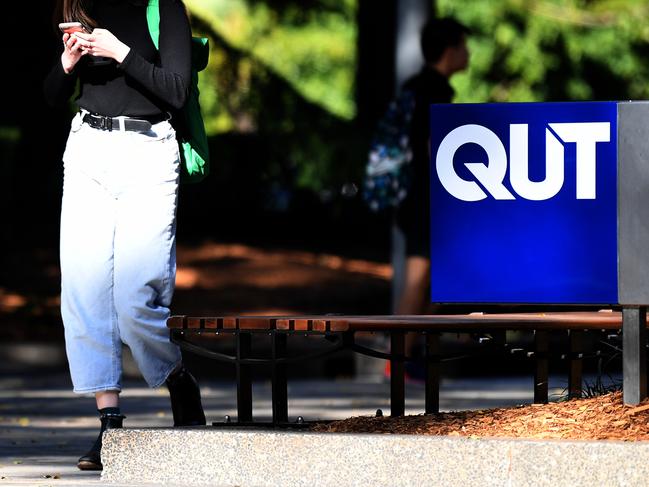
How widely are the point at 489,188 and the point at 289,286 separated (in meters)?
11.1

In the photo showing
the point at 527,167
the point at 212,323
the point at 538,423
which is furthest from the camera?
the point at 212,323

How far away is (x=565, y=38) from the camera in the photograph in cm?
3234

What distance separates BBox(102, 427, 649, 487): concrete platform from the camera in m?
5.55

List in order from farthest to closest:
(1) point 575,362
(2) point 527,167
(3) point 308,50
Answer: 1. (3) point 308,50
2. (1) point 575,362
3. (2) point 527,167

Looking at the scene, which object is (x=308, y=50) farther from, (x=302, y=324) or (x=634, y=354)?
(x=634, y=354)

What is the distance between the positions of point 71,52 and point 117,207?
2.06 ft

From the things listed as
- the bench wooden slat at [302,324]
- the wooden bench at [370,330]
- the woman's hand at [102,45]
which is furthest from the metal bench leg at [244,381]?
the woman's hand at [102,45]

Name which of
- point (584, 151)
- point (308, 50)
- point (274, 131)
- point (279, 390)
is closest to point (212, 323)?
point (279, 390)

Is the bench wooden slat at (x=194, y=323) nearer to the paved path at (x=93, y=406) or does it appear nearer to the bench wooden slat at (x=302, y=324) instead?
the bench wooden slat at (x=302, y=324)

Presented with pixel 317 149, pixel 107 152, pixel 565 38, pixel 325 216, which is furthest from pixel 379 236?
pixel 107 152

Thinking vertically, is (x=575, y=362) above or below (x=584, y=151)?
below

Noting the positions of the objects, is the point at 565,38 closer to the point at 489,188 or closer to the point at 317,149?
the point at 317,149

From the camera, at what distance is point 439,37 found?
11.1 meters

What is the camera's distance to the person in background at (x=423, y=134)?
11102 millimetres
